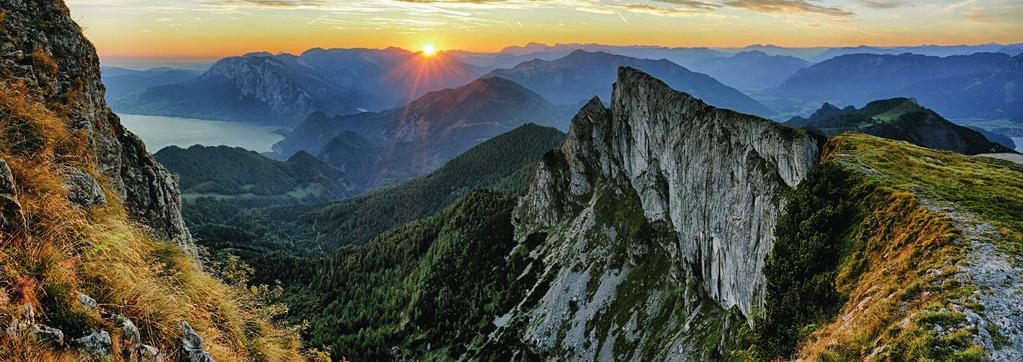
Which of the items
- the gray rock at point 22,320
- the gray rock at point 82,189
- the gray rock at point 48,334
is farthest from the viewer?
the gray rock at point 82,189

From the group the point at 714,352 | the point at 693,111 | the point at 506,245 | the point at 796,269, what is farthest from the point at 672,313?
the point at 506,245

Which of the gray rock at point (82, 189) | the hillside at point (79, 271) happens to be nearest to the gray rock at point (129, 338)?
the hillside at point (79, 271)

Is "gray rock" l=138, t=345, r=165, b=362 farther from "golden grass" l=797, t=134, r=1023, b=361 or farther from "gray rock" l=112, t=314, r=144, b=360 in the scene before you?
"golden grass" l=797, t=134, r=1023, b=361

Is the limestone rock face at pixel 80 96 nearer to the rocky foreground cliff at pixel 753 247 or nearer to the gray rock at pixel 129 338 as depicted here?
the gray rock at pixel 129 338

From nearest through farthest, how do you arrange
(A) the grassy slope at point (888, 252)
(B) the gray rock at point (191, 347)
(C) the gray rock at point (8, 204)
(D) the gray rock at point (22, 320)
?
(D) the gray rock at point (22, 320) → (C) the gray rock at point (8, 204) → (B) the gray rock at point (191, 347) → (A) the grassy slope at point (888, 252)

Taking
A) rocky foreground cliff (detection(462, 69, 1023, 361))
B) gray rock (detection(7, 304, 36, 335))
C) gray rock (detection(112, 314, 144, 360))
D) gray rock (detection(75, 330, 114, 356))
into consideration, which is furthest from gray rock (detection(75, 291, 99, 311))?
rocky foreground cliff (detection(462, 69, 1023, 361))

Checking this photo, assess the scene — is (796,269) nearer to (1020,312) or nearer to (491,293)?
(1020,312)
